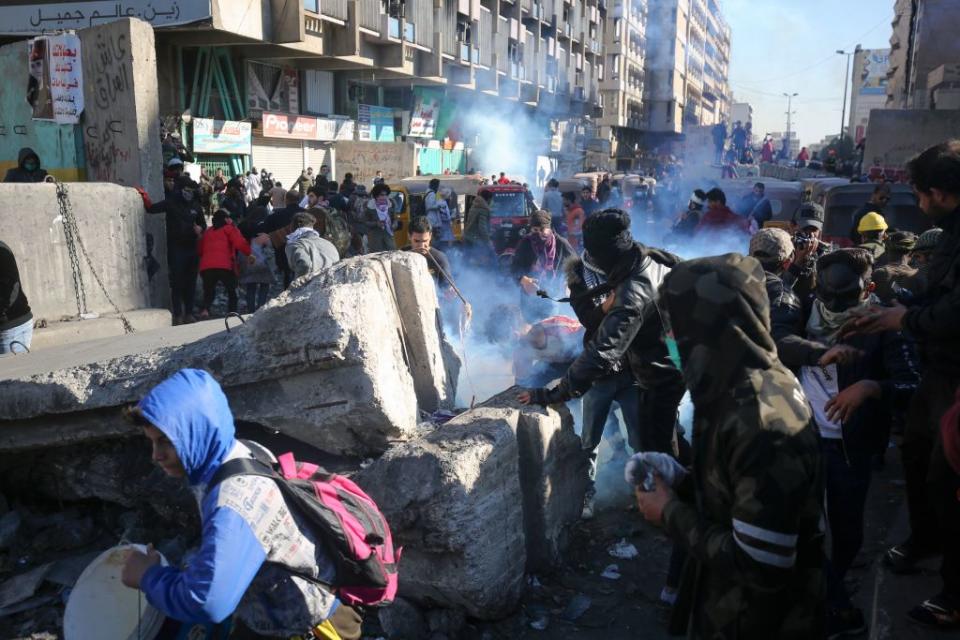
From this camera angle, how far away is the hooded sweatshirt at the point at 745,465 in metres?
1.68

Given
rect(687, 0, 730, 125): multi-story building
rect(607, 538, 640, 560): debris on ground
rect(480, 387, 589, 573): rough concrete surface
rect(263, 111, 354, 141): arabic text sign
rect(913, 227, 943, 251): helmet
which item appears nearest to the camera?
rect(480, 387, 589, 573): rough concrete surface

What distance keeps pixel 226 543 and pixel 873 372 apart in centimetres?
256

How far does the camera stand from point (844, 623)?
3170 millimetres

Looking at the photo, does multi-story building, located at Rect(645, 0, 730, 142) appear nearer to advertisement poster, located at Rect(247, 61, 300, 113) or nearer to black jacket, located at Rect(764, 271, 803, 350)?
advertisement poster, located at Rect(247, 61, 300, 113)

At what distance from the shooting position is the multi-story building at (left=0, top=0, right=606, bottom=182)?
17156 millimetres

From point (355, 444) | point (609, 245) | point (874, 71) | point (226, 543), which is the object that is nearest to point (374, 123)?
point (355, 444)

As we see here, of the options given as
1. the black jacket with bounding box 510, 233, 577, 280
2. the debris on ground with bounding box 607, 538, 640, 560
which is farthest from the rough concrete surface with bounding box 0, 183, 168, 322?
the debris on ground with bounding box 607, 538, 640, 560

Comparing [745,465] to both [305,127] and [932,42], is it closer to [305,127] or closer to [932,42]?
[305,127]

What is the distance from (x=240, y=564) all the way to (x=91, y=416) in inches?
102

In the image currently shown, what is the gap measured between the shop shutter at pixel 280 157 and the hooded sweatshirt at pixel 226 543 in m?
19.3

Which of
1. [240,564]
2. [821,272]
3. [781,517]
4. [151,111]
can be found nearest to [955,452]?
[781,517]

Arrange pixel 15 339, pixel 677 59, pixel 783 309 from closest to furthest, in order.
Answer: pixel 783 309 → pixel 15 339 → pixel 677 59

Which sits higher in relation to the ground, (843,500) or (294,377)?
(294,377)

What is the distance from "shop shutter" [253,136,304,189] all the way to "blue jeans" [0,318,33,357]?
15.7 meters
